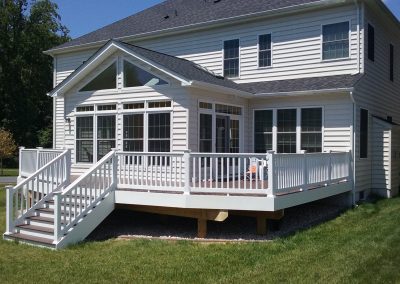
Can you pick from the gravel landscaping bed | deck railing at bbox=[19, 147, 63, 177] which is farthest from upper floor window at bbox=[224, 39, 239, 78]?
deck railing at bbox=[19, 147, 63, 177]

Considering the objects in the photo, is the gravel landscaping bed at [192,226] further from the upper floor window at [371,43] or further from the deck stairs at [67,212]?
the upper floor window at [371,43]

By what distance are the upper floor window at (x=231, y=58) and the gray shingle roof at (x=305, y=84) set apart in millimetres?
895

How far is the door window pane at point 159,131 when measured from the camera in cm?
1316

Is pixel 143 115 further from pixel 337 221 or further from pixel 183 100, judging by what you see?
pixel 337 221

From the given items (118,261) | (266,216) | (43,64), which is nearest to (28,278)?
(118,261)

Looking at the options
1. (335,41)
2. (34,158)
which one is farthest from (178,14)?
(34,158)

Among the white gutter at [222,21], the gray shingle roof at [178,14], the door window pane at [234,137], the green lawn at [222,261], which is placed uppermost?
the gray shingle roof at [178,14]

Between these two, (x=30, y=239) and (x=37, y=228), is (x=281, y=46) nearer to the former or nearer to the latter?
(x=37, y=228)

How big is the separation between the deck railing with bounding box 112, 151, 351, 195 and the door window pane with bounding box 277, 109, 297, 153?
2.93 metres

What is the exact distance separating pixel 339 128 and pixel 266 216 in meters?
5.34

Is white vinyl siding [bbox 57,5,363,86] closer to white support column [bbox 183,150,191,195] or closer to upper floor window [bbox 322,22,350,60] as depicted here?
upper floor window [bbox 322,22,350,60]

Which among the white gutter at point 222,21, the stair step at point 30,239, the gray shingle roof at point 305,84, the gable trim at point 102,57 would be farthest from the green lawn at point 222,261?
the white gutter at point 222,21

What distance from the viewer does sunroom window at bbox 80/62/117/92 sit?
14.1 metres

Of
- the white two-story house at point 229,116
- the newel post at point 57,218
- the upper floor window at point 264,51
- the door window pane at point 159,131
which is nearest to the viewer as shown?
the newel post at point 57,218
